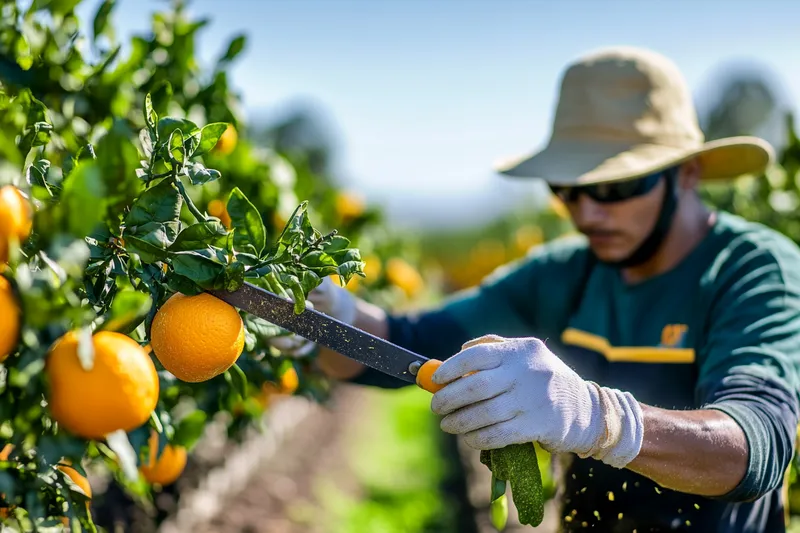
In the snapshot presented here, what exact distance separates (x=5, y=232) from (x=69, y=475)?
420mm

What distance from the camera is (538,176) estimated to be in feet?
5.82

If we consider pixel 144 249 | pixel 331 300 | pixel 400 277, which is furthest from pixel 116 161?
pixel 400 277

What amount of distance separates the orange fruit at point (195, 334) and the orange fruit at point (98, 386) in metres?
0.10

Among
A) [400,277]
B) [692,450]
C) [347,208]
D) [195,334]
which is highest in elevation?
[195,334]

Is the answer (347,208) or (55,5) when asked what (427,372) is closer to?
(55,5)

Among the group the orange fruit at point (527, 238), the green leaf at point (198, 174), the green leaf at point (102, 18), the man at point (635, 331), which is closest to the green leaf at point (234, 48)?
the green leaf at point (102, 18)

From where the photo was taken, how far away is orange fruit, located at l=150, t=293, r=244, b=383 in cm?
93

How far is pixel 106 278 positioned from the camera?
0.93m

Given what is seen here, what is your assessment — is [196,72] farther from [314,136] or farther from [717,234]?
[314,136]

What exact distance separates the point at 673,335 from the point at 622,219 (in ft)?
0.97

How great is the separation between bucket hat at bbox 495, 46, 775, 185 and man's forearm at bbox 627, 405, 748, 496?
65 cm

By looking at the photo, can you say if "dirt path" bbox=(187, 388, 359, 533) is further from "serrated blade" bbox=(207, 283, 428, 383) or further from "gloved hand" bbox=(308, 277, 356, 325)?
"serrated blade" bbox=(207, 283, 428, 383)

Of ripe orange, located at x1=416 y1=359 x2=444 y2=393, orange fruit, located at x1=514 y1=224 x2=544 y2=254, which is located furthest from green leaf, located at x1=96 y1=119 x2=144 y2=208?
orange fruit, located at x1=514 y1=224 x2=544 y2=254

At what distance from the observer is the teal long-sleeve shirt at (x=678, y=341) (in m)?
1.32
